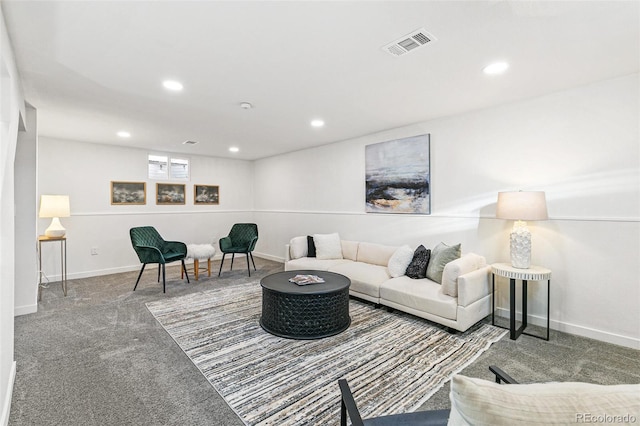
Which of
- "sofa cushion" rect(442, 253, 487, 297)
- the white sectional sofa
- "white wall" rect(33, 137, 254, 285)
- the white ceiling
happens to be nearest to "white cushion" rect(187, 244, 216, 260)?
"white wall" rect(33, 137, 254, 285)

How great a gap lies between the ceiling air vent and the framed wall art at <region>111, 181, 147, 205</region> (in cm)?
564

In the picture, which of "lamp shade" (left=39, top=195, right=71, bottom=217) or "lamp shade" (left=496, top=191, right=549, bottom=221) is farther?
"lamp shade" (left=39, top=195, right=71, bottom=217)

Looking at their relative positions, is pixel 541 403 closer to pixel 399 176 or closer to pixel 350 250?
pixel 399 176

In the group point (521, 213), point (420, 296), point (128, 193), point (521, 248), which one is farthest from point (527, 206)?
point (128, 193)

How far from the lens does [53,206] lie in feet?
14.3

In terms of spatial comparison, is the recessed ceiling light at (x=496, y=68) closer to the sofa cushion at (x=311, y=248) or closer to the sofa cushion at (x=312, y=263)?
the sofa cushion at (x=312, y=263)

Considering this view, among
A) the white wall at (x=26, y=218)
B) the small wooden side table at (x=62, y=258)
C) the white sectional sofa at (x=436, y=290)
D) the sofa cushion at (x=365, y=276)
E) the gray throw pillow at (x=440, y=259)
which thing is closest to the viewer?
the white sectional sofa at (x=436, y=290)

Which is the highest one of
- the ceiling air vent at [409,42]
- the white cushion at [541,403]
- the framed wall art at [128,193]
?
the ceiling air vent at [409,42]

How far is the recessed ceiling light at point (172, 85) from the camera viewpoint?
2775 mm

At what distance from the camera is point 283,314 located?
286 cm

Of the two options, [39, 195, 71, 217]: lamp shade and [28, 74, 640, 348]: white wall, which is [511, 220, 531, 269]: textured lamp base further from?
[39, 195, 71, 217]: lamp shade

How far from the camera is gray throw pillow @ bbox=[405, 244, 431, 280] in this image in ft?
11.7

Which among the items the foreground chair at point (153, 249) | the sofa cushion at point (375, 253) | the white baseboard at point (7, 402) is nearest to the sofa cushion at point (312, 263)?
the sofa cushion at point (375, 253)

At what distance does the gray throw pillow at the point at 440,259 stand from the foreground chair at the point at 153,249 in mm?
3634
